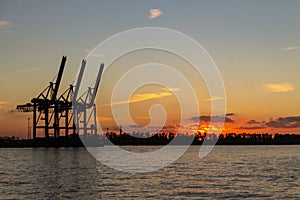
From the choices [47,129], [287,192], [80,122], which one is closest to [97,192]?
[287,192]

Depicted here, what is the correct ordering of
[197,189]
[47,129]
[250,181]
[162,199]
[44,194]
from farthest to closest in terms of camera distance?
[47,129], [250,181], [197,189], [44,194], [162,199]

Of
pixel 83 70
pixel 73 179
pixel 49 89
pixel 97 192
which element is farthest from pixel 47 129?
pixel 97 192

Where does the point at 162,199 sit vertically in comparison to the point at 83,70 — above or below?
below

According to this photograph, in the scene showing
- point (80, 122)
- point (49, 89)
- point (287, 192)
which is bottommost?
point (287, 192)

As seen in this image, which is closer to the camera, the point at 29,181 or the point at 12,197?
the point at 12,197

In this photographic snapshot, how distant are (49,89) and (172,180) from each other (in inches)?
4265

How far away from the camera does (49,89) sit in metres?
148

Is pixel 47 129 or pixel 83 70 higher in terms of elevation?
pixel 83 70

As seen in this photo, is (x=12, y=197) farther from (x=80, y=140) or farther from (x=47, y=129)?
(x=80, y=140)

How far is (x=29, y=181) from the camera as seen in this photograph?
45.1 metres

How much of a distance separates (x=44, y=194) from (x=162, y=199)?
8676 millimetres

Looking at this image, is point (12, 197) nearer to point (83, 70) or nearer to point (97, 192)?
point (97, 192)

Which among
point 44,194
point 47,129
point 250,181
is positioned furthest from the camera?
point 47,129

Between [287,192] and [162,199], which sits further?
[287,192]
